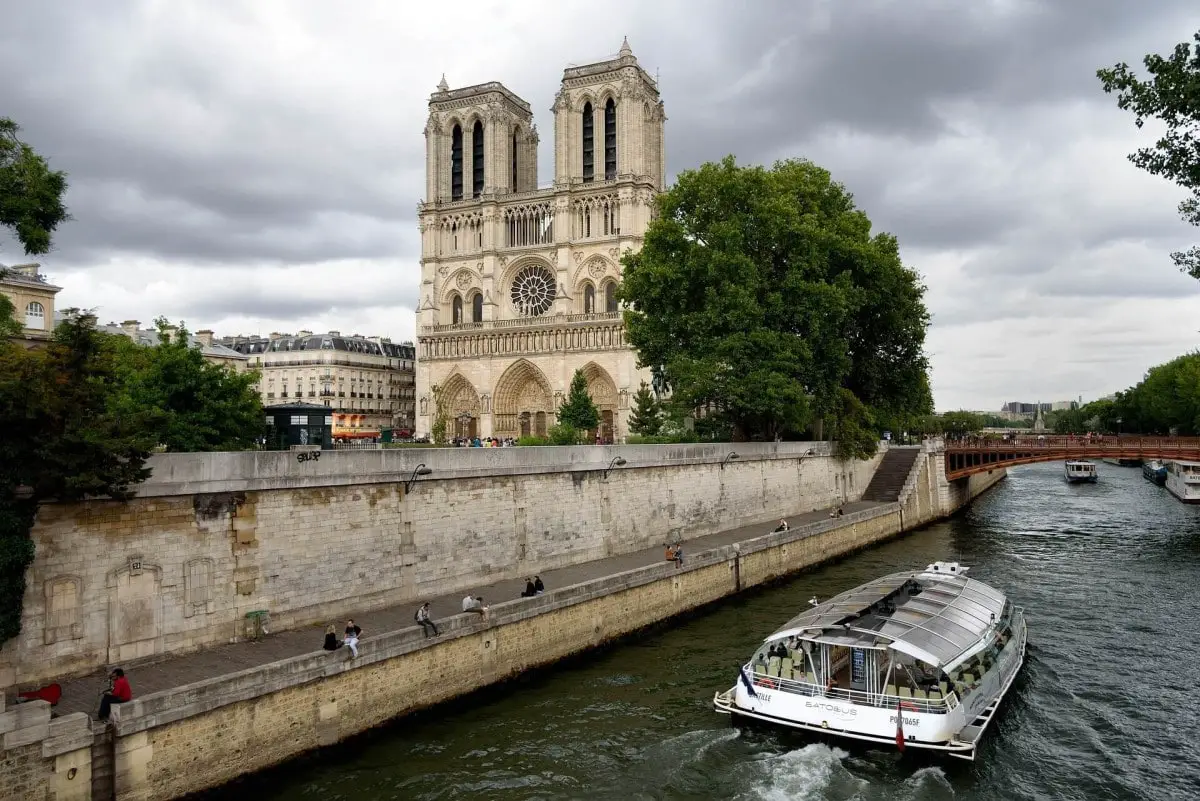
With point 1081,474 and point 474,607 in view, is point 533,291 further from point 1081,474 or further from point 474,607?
point 474,607

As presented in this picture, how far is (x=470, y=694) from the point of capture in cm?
1616

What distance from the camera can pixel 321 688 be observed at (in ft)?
44.5

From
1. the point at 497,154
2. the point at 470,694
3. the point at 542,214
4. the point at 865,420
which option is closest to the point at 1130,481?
the point at 865,420

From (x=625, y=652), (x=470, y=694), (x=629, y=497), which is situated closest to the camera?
(x=470, y=694)

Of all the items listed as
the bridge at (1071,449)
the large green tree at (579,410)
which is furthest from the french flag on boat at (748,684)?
the large green tree at (579,410)

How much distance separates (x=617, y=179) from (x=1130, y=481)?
47.7 metres

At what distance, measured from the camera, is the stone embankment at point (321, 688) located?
35.4 feet

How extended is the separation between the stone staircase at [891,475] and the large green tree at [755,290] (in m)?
3.60

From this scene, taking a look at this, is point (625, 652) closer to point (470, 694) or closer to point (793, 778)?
point (470, 694)

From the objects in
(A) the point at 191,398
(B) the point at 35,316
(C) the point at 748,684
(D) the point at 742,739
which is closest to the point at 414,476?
(C) the point at 748,684

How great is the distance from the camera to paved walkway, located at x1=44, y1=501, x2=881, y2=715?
12602mm

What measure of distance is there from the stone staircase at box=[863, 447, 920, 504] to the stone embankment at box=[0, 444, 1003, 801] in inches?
759

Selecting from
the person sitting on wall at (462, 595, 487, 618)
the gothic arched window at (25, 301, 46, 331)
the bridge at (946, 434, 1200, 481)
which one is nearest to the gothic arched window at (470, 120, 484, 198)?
the gothic arched window at (25, 301, 46, 331)

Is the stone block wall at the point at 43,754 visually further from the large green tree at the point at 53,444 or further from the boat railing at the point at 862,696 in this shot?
the boat railing at the point at 862,696
